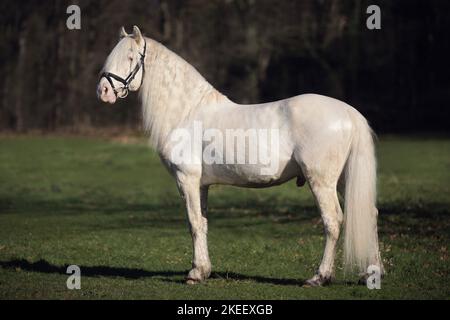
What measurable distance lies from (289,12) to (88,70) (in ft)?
42.2

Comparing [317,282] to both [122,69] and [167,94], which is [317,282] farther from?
[122,69]

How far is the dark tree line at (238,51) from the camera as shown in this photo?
146 ft

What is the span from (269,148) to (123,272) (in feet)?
9.39

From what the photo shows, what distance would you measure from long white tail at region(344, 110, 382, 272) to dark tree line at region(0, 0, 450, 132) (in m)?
35.5

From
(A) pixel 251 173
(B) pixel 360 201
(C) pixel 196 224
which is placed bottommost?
(C) pixel 196 224

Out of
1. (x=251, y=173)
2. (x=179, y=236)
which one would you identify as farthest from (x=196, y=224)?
(x=179, y=236)

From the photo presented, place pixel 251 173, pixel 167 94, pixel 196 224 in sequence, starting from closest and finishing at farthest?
pixel 251 173, pixel 196 224, pixel 167 94

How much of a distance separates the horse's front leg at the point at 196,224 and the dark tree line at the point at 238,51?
3522 centimetres

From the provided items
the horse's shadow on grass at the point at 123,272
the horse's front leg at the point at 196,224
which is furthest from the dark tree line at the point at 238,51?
the horse's front leg at the point at 196,224

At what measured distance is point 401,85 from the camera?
1768 inches

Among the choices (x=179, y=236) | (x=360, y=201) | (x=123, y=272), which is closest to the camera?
(x=360, y=201)

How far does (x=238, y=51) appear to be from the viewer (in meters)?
45.1

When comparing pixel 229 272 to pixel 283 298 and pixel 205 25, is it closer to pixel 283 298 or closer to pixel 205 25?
pixel 283 298
